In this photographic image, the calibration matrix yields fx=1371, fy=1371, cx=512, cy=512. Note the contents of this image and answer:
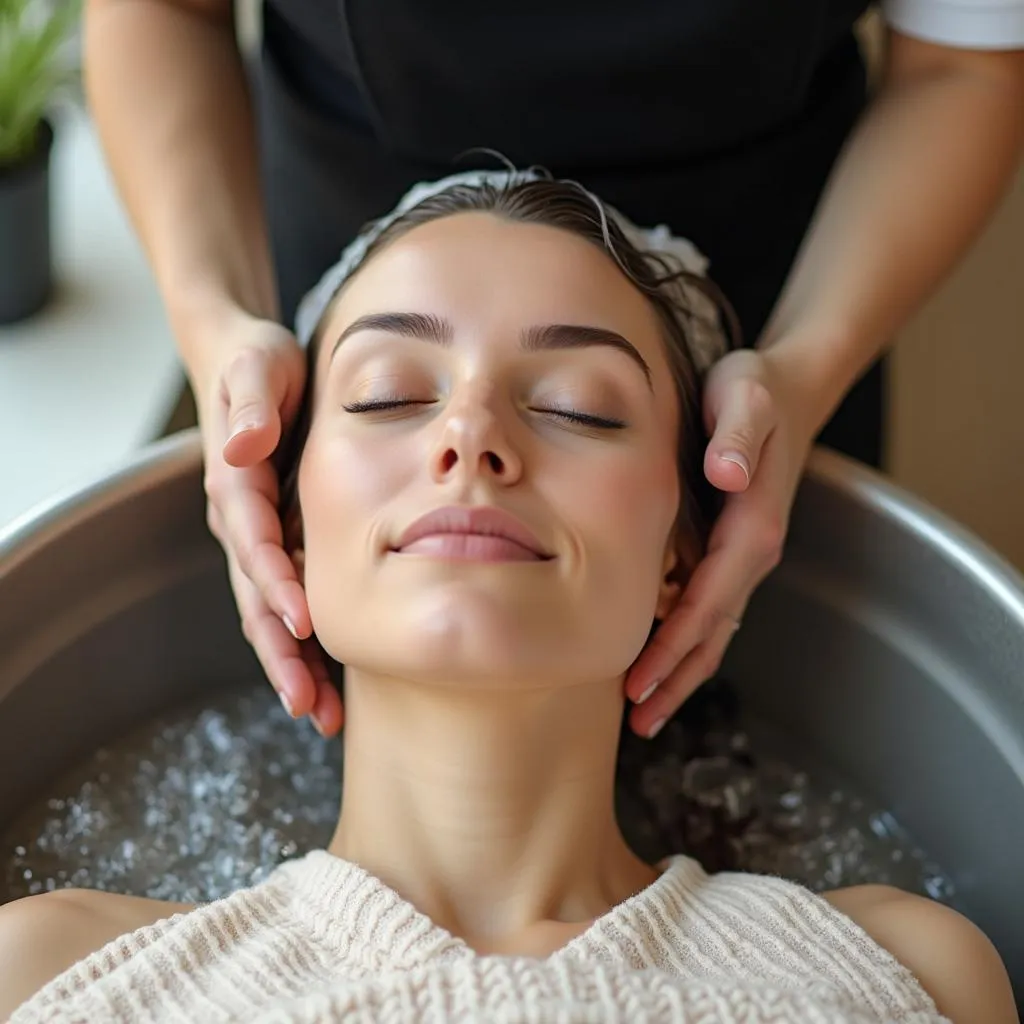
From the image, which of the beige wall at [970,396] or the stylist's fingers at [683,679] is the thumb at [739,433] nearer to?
the stylist's fingers at [683,679]

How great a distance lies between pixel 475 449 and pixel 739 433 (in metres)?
0.20

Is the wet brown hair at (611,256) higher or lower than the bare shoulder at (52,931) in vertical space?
higher

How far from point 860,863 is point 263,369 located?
63 cm

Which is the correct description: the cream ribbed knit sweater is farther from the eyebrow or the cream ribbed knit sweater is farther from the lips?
the eyebrow

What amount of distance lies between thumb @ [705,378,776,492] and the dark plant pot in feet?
2.45

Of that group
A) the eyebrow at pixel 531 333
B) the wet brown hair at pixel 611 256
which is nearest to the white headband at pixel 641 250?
the wet brown hair at pixel 611 256

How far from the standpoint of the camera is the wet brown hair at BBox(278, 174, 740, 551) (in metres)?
0.97

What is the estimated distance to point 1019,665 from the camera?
951 mm

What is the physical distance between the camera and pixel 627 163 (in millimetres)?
1074

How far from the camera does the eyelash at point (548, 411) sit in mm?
867

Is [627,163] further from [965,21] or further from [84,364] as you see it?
[84,364]

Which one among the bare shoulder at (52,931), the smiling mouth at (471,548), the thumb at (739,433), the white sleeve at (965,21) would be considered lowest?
the bare shoulder at (52,931)

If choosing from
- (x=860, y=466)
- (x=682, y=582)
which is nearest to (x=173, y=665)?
(x=682, y=582)

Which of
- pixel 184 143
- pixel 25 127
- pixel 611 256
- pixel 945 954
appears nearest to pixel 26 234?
pixel 25 127
